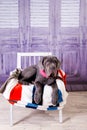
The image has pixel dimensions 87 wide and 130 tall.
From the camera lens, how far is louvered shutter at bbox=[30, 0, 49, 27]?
366 centimetres

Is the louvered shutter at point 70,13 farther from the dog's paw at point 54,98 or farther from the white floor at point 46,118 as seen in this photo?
the dog's paw at point 54,98

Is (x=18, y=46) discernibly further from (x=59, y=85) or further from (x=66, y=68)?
(x=59, y=85)

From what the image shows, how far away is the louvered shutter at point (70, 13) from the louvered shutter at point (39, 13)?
235mm

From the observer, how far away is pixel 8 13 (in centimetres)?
368

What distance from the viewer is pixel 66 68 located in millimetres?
3846

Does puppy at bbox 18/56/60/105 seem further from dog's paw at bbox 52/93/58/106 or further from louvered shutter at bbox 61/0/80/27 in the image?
louvered shutter at bbox 61/0/80/27

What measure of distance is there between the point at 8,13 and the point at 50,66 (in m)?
1.45

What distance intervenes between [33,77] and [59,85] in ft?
1.15

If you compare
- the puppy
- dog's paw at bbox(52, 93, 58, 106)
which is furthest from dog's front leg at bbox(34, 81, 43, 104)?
dog's paw at bbox(52, 93, 58, 106)

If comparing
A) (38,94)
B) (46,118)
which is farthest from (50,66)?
(46,118)

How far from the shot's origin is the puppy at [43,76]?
2.56 meters

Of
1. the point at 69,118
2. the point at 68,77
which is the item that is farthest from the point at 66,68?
the point at 69,118

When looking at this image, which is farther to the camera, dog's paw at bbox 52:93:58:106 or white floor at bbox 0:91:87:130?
white floor at bbox 0:91:87:130

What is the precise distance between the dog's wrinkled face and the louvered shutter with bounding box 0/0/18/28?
1.25m
